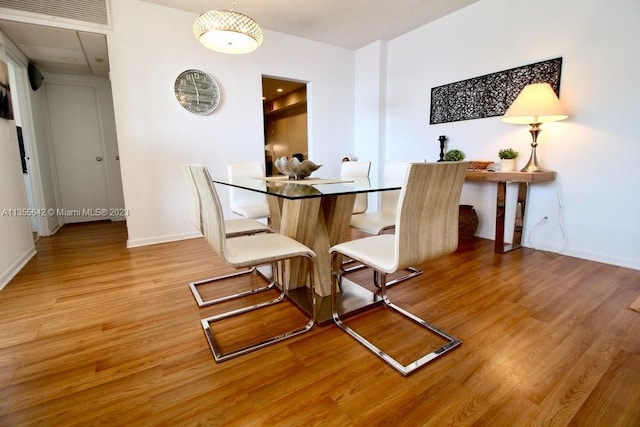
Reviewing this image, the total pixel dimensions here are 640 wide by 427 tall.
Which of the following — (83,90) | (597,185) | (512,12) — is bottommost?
(597,185)

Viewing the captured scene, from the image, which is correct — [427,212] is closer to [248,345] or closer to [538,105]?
[248,345]

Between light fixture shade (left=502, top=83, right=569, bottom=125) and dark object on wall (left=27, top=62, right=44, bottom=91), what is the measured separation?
553 cm

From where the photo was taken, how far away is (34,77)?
3961mm

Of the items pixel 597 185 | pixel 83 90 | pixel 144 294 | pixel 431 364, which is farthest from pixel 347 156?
pixel 83 90

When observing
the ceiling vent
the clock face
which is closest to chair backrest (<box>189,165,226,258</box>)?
the clock face

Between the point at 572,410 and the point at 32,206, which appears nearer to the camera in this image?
the point at 572,410

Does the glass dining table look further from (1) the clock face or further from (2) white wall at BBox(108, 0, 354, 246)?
(1) the clock face

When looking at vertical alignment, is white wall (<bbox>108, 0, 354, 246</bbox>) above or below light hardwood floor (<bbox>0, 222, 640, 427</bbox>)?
above

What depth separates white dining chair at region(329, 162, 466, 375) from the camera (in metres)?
1.29

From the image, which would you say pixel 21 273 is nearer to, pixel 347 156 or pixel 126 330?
pixel 126 330

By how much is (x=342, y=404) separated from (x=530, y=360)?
0.91m

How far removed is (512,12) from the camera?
3.03 m

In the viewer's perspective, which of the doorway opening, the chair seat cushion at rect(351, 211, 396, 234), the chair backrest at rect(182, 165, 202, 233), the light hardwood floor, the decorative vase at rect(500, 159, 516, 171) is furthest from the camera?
the doorway opening

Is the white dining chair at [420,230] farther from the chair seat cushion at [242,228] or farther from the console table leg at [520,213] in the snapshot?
the console table leg at [520,213]
